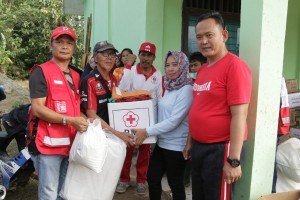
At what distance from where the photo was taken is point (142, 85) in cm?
401

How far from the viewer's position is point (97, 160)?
7.97ft

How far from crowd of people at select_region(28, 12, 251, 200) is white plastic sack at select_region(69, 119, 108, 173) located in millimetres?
68

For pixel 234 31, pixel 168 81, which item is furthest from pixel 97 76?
pixel 234 31

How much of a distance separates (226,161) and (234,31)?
4529mm

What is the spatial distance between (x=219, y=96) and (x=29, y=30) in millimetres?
15718

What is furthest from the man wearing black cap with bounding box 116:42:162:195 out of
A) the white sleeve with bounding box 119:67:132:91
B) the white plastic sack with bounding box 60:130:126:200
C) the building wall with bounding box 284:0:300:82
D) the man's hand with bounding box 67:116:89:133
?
the building wall with bounding box 284:0:300:82

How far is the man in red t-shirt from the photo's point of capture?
2064 millimetres

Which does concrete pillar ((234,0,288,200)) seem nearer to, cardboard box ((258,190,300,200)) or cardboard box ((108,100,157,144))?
cardboard box ((258,190,300,200))

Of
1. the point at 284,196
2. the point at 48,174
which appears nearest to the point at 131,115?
the point at 48,174

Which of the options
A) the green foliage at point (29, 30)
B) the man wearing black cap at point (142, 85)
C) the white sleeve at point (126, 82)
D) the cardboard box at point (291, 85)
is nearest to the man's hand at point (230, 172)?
the man wearing black cap at point (142, 85)

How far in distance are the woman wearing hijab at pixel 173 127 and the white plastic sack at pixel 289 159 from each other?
97 centimetres

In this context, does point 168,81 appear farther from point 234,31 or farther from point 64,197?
point 234,31

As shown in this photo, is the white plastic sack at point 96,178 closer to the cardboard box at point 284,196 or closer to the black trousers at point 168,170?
the black trousers at point 168,170

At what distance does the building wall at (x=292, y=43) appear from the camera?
6.45 metres
